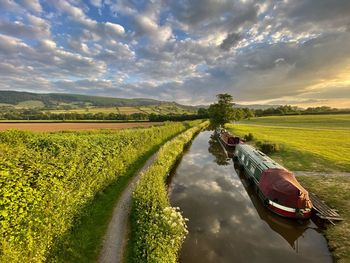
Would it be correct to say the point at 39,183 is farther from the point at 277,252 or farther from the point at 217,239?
the point at 277,252

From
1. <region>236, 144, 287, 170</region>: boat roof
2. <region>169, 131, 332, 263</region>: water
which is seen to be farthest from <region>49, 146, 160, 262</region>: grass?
<region>236, 144, 287, 170</region>: boat roof

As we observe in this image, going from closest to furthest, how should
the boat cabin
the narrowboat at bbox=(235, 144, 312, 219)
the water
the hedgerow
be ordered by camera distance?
the hedgerow → the water → the narrowboat at bbox=(235, 144, 312, 219) → the boat cabin

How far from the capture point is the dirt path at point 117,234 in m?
10.7

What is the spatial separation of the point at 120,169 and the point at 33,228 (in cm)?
1243

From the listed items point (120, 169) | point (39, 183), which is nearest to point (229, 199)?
point (120, 169)

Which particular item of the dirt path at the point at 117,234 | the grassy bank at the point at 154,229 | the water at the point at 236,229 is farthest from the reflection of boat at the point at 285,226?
the dirt path at the point at 117,234

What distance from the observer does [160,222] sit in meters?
11.1

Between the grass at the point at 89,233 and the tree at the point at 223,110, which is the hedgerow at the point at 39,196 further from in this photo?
the tree at the point at 223,110

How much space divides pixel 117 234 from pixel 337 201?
1696 centimetres

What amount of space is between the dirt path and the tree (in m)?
61.1

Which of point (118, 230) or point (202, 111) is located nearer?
point (118, 230)

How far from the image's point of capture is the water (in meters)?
12.5

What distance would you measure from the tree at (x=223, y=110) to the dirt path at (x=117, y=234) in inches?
2404

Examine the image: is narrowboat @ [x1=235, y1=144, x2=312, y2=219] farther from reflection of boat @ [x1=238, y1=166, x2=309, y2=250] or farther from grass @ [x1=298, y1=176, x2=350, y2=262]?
grass @ [x1=298, y1=176, x2=350, y2=262]
